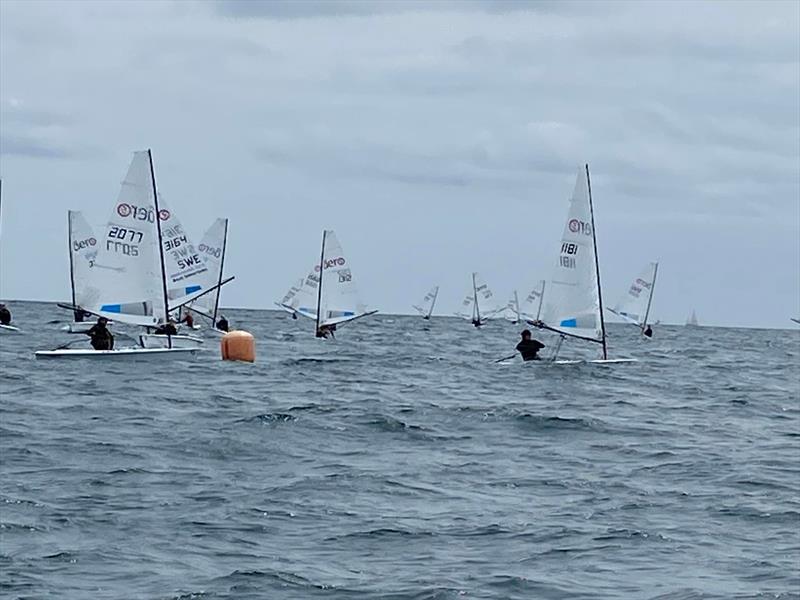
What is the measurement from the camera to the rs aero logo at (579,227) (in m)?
41.1

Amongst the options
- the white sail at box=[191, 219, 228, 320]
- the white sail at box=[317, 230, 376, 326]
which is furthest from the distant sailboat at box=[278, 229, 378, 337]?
the white sail at box=[191, 219, 228, 320]

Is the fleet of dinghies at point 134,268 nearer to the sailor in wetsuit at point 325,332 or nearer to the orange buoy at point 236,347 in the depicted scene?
the orange buoy at point 236,347

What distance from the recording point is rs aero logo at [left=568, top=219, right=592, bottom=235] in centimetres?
4106

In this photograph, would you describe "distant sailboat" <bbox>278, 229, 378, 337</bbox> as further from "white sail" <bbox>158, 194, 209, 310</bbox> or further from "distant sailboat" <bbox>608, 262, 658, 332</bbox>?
"distant sailboat" <bbox>608, 262, 658, 332</bbox>

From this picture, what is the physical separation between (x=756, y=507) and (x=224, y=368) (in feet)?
77.2

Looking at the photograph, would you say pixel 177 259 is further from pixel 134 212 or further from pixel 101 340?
pixel 101 340

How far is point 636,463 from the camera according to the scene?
20.7 m

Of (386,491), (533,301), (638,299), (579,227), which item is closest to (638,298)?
(638,299)

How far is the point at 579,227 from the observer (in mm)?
41156

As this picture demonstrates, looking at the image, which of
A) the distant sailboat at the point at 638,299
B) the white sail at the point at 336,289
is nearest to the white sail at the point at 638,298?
the distant sailboat at the point at 638,299

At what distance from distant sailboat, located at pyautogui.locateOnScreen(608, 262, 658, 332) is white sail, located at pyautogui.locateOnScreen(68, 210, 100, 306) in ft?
116

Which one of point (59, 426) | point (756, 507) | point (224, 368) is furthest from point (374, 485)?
point (224, 368)

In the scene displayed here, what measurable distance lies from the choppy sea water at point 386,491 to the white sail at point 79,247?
104 ft

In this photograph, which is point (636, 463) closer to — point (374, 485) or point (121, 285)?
point (374, 485)
